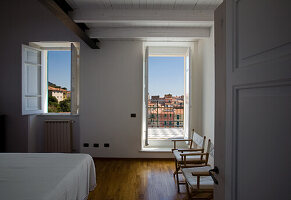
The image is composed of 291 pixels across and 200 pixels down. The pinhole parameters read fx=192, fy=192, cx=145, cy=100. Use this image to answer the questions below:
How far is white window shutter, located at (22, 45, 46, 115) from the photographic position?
4379 mm

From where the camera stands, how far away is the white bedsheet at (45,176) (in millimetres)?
1586

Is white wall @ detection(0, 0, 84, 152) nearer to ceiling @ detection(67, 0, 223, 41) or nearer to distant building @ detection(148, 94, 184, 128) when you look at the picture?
ceiling @ detection(67, 0, 223, 41)

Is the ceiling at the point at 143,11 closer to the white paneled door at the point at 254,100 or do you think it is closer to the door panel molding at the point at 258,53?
the white paneled door at the point at 254,100

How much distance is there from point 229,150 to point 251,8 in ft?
2.42

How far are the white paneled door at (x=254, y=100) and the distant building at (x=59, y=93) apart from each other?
15.3ft

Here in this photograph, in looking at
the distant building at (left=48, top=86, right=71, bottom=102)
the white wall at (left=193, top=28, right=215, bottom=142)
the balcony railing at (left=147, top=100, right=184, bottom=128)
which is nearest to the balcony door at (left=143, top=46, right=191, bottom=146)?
the balcony railing at (left=147, top=100, right=184, bottom=128)

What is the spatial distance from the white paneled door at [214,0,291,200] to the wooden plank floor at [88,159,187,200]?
188 centimetres

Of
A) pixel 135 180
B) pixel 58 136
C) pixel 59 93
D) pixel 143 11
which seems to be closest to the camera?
pixel 143 11

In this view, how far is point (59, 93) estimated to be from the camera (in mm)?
5164

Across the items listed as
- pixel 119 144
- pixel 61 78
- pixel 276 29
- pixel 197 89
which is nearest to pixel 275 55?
pixel 276 29

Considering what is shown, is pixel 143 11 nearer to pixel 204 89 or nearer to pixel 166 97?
pixel 204 89

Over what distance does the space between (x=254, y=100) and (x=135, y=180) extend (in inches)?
118

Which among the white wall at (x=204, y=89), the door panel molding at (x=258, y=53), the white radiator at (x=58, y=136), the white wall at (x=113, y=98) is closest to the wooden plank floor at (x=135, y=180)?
the white wall at (x=113, y=98)

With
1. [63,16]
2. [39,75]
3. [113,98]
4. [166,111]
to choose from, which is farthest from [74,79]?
[166,111]
